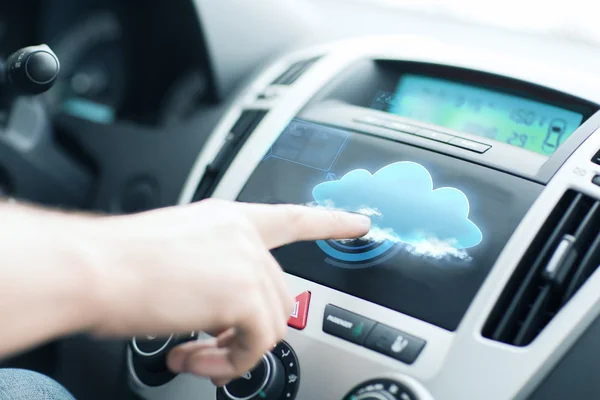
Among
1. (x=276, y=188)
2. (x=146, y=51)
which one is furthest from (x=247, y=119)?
(x=146, y=51)

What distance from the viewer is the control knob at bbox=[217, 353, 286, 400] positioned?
2.32ft

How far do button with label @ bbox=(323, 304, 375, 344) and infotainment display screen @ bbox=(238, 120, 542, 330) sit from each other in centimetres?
3

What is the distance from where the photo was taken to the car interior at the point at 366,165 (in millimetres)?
682

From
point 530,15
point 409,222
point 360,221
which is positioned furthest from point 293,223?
point 530,15

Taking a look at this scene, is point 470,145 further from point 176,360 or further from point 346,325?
point 176,360

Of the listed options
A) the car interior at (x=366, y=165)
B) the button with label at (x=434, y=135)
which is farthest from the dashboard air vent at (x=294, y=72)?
the button with label at (x=434, y=135)

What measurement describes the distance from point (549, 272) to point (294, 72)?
50cm

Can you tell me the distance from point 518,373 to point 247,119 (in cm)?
51

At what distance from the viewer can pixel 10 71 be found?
732 mm

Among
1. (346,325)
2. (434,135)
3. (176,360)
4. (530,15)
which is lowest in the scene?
(176,360)

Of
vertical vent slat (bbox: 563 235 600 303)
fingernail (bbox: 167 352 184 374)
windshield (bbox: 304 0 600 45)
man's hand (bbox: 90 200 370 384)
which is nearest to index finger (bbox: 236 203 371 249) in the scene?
man's hand (bbox: 90 200 370 384)

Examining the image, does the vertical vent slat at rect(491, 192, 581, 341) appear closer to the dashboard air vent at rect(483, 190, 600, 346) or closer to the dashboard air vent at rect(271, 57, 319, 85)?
the dashboard air vent at rect(483, 190, 600, 346)

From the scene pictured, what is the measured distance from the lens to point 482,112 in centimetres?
91

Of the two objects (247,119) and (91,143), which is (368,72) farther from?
(91,143)
